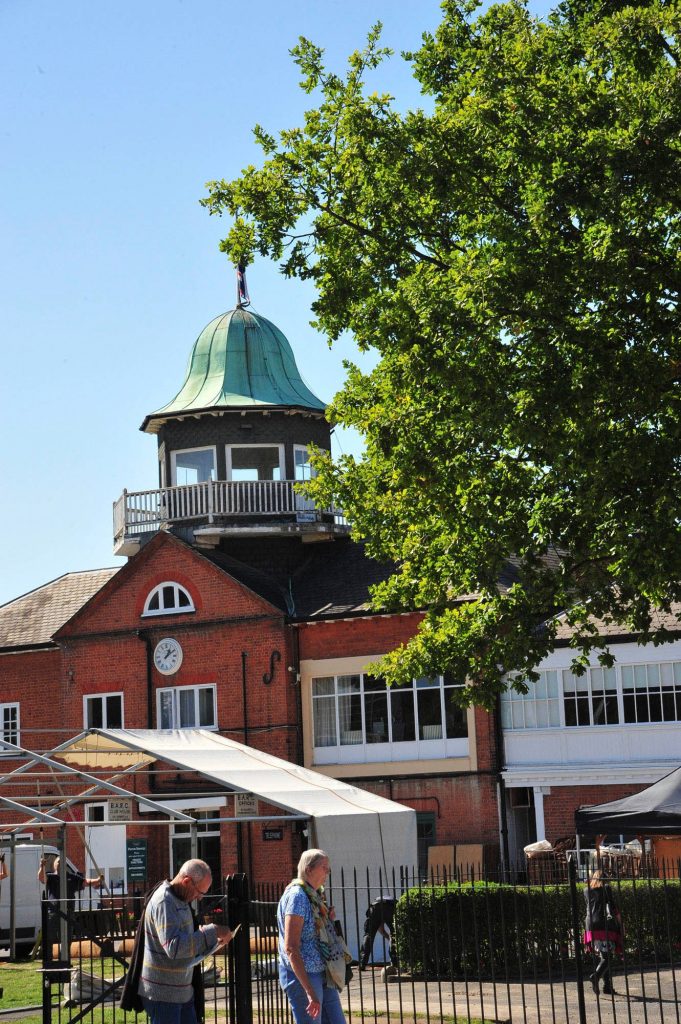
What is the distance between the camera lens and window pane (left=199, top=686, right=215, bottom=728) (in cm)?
3906

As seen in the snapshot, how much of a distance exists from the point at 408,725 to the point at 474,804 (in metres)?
2.88

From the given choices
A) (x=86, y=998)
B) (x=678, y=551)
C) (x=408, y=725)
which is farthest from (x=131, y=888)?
(x=678, y=551)

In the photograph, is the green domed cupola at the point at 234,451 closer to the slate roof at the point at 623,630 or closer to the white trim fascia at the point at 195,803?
the white trim fascia at the point at 195,803

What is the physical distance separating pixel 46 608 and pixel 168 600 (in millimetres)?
8321

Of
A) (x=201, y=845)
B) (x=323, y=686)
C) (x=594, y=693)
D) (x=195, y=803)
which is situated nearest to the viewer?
(x=594, y=693)

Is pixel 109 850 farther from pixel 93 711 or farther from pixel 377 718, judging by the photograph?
pixel 377 718

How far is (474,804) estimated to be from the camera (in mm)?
35062

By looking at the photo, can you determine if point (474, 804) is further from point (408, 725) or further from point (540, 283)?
point (540, 283)

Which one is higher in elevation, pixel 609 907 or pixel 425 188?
pixel 425 188

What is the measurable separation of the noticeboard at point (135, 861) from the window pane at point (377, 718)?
6801 millimetres

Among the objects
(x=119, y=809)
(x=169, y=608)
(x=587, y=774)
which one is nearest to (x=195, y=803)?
(x=169, y=608)

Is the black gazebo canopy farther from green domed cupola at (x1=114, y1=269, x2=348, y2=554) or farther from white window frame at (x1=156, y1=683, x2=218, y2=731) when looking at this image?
green domed cupola at (x1=114, y1=269, x2=348, y2=554)

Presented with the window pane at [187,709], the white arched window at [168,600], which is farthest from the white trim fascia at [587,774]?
the white arched window at [168,600]

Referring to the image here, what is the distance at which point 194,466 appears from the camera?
42.7 metres
